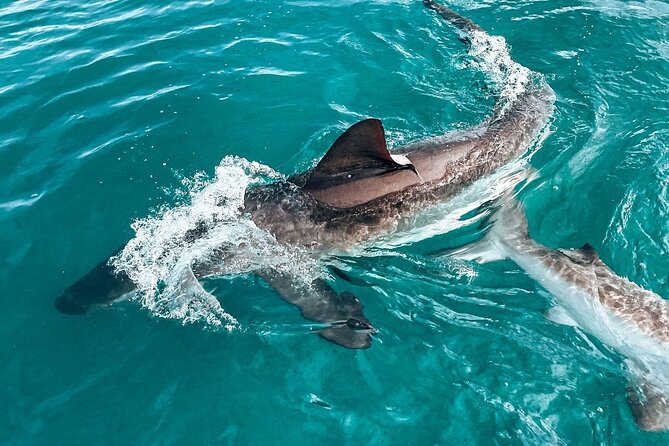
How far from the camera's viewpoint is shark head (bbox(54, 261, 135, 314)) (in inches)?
255

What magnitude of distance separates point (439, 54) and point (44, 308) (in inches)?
315

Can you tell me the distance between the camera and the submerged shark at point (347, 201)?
20.7 feet

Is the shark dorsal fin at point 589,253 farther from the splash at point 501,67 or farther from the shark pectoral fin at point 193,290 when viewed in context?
the shark pectoral fin at point 193,290

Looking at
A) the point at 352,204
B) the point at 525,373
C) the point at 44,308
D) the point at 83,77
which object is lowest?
the point at 525,373

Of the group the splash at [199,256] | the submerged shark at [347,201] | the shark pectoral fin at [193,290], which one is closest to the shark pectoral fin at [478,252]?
the submerged shark at [347,201]

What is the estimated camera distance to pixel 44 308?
22.4ft

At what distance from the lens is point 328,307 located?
632 centimetres

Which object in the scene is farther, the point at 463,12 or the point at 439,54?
the point at 463,12

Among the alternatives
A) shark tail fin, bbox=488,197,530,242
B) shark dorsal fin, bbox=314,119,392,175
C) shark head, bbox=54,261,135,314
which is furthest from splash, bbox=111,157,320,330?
shark tail fin, bbox=488,197,530,242

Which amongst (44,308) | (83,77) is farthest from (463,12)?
(44,308)

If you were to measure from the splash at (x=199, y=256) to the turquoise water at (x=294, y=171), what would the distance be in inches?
7.7

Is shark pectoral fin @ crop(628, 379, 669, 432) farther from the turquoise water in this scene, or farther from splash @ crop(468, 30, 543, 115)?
splash @ crop(468, 30, 543, 115)

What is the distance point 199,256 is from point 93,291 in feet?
4.14

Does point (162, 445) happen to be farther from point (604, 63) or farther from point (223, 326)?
point (604, 63)
